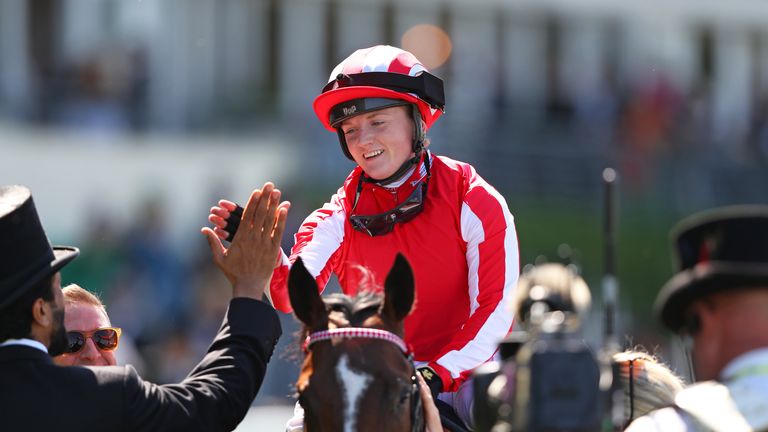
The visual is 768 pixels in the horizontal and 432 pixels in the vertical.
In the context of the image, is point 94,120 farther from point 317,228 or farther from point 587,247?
point 317,228

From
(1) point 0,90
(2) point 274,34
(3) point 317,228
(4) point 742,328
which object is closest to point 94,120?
(1) point 0,90

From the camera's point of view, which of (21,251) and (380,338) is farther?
(380,338)

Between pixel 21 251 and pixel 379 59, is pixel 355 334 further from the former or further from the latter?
pixel 379 59

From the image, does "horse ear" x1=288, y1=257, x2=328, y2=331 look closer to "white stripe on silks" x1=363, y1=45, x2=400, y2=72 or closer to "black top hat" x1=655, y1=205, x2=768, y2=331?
"white stripe on silks" x1=363, y1=45, x2=400, y2=72

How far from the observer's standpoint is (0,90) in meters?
17.2

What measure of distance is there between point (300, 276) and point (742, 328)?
159cm

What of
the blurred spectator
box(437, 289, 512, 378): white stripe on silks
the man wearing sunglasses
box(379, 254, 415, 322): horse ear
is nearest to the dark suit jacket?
box(379, 254, 415, 322): horse ear

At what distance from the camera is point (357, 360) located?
4.49 meters

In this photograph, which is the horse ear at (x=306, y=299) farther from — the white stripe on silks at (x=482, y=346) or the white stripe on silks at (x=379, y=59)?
the white stripe on silks at (x=379, y=59)

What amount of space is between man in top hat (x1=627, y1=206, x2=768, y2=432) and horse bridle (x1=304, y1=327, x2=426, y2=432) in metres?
0.97

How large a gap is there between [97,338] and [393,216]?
1357 millimetres

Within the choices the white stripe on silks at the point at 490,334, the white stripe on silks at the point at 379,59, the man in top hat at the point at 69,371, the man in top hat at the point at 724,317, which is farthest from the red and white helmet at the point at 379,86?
the man in top hat at the point at 724,317

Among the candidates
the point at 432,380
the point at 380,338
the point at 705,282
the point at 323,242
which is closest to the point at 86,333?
the point at 323,242

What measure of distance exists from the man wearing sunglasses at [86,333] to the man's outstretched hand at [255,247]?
1.19 m
